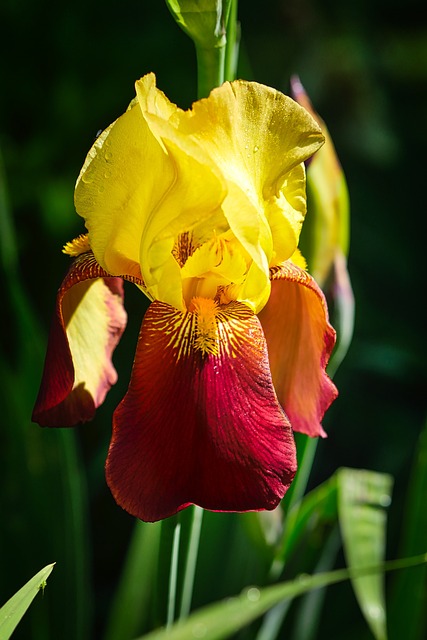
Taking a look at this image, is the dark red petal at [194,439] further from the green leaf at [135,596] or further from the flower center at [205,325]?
the green leaf at [135,596]

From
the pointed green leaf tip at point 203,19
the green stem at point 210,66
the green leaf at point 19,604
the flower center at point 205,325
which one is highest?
the pointed green leaf tip at point 203,19

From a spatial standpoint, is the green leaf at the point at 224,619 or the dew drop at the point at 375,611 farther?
the dew drop at the point at 375,611

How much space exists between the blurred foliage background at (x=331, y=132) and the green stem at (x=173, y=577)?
1.95 feet

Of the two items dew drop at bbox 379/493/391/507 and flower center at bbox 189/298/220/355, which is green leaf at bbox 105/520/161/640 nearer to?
dew drop at bbox 379/493/391/507

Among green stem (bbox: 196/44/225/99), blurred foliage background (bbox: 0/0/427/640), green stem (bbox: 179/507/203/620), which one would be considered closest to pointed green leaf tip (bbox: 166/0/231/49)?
green stem (bbox: 196/44/225/99)

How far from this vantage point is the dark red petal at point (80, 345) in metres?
0.56

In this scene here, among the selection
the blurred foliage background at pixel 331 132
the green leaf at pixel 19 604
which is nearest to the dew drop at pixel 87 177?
the green leaf at pixel 19 604

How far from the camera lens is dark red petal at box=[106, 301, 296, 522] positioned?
0.49m

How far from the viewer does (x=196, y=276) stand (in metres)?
0.55

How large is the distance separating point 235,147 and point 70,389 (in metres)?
0.20

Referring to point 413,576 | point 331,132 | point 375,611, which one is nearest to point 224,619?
point 375,611

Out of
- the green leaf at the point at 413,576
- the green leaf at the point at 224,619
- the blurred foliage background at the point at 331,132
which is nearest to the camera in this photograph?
the green leaf at the point at 224,619

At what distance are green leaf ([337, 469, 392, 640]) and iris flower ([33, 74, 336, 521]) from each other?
0.26 metres

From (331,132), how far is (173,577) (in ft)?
3.26
